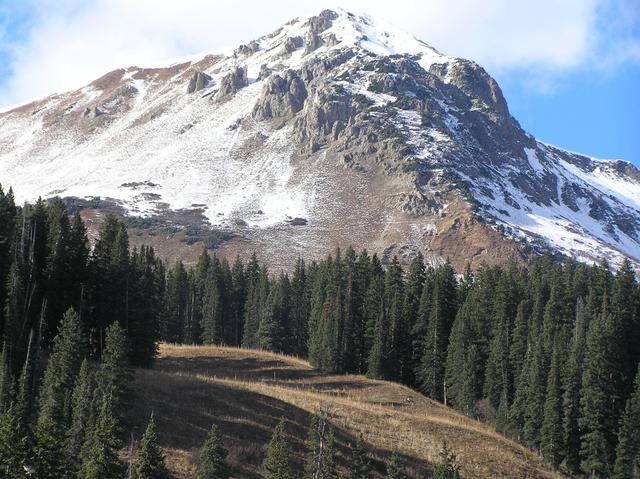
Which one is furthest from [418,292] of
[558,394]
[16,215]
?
[16,215]

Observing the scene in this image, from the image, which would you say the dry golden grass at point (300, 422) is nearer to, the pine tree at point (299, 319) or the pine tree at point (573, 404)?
the pine tree at point (573, 404)

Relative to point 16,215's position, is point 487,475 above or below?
below

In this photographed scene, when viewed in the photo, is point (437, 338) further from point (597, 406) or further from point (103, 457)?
point (103, 457)

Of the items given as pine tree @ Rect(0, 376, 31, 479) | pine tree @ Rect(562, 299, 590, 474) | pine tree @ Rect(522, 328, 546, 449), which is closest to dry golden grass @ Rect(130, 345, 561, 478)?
pine tree @ Rect(522, 328, 546, 449)

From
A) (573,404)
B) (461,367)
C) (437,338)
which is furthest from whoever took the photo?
(437,338)

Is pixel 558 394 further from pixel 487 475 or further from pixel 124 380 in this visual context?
pixel 124 380

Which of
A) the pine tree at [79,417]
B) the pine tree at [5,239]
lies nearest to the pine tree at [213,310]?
the pine tree at [5,239]

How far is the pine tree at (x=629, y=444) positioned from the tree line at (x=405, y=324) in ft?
0.40

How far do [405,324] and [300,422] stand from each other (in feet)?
133

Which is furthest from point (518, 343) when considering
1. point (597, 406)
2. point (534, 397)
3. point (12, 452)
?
point (12, 452)

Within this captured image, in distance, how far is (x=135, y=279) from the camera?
7075 centimetres

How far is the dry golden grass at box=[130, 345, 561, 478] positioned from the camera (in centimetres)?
4872

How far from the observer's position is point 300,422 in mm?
56000

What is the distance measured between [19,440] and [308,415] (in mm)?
27472
